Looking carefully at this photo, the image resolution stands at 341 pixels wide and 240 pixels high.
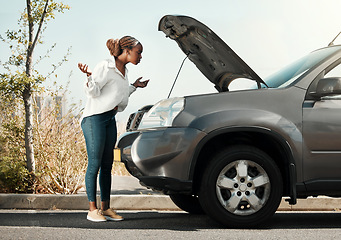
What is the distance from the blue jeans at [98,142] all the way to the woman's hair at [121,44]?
2.00 feet

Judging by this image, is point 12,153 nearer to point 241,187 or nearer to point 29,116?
point 29,116

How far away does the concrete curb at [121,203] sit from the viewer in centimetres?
679

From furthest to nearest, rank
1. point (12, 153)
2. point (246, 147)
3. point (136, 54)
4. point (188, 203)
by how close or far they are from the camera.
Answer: point (12, 153), point (188, 203), point (136, 54), point (246, 147)

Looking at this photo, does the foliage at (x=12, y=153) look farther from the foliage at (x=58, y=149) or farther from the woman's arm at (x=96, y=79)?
the woman's arm at (x=96, y=79)

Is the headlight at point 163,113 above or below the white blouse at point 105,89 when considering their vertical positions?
below

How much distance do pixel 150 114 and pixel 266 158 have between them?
1156 mm

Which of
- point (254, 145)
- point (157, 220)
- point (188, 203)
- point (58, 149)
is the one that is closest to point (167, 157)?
point (254, 145)

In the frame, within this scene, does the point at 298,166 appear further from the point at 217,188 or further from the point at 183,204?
the point at 183,204

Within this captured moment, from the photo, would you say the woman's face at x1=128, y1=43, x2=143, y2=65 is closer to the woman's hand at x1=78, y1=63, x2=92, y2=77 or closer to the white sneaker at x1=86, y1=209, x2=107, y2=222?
the woman's hand at x1=78, y1=63, x2=92, y2=77

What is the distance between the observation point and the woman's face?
549cm

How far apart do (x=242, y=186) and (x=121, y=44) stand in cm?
188

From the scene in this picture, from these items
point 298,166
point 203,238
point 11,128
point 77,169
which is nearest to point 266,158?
point 298,166

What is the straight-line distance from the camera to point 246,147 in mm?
4973

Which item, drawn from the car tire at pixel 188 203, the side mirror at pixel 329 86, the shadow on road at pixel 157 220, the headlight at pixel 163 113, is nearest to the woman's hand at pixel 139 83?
the headlight at pixel 163 113
